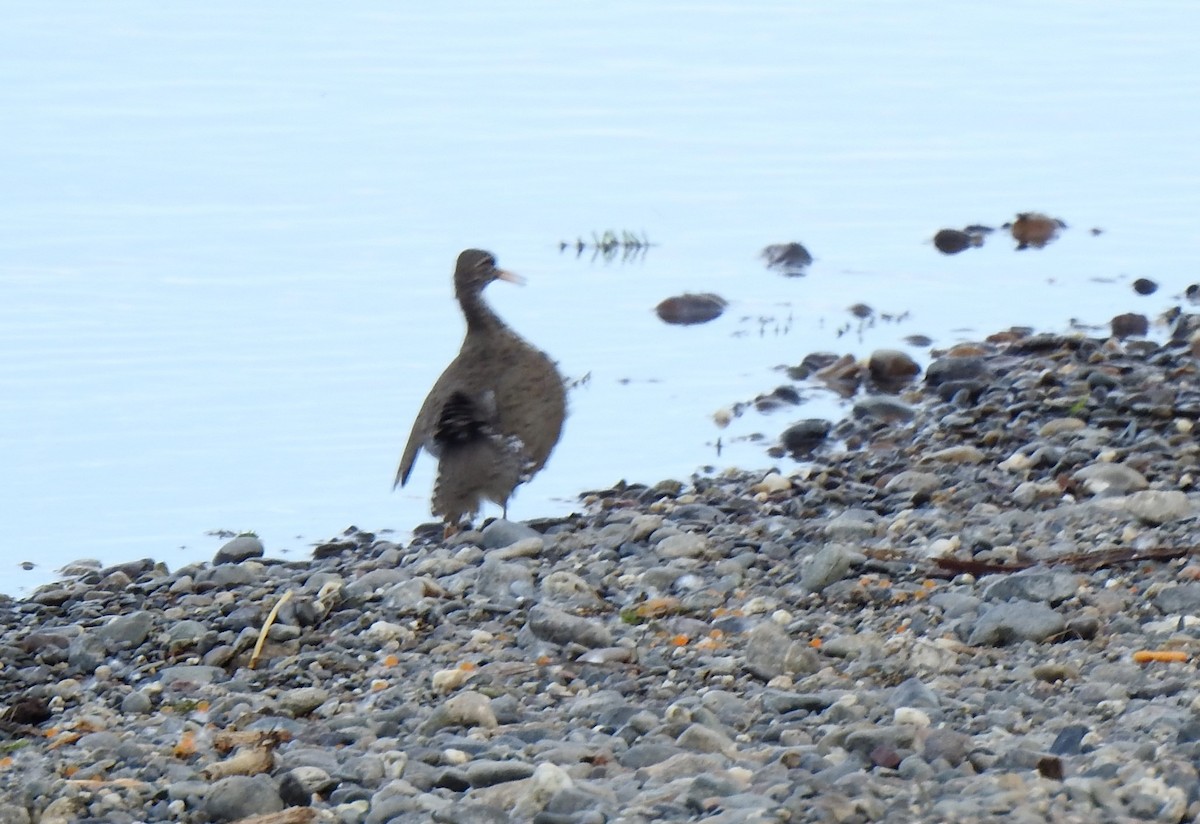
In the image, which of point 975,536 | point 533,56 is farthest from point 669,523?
point 533,56

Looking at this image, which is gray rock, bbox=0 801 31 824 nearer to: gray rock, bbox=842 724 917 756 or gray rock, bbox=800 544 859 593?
gray rock, bbox=842 724 917 756

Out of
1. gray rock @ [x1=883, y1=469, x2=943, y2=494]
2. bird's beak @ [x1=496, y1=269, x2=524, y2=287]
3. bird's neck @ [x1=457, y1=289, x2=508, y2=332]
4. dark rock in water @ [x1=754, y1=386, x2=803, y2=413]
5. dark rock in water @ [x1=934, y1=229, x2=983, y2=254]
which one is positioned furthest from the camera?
dark rock in water @ [x1=934, y1=229, x2=983, y2=254]

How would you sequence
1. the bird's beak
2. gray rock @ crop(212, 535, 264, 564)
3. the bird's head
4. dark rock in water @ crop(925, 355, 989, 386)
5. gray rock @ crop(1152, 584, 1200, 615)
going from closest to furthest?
gray rock @ crop(1152, 584, 1200, 615), gray rock @ crop(212, 535, 264, 564), the bird's head, the bird's beak, dark rock in water @ crop(925, 355, 989, 386)

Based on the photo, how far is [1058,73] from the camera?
2494 cm

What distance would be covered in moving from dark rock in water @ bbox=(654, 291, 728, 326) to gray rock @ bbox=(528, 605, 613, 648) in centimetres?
832

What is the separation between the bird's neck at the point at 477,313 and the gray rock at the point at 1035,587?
3.62 meters

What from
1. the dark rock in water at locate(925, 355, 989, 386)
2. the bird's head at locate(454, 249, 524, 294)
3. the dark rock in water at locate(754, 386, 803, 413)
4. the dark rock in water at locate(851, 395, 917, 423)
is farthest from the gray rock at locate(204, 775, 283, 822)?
the dark rock in water at locate(754, 386, 803, 413)

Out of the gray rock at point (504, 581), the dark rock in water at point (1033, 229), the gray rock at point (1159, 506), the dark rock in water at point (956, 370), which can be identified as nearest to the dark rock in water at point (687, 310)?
the dark rock in water at point (956, 370)

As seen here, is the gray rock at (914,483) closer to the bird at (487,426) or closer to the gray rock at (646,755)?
the bird at (487,426)

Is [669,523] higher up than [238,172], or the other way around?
[238,172]

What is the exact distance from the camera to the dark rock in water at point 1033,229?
1692 centimetres

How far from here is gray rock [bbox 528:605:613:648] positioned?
6043 millimetres

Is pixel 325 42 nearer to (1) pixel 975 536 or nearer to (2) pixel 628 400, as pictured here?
(2) pixel 628 400

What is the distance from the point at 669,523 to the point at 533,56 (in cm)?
1771
